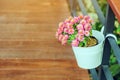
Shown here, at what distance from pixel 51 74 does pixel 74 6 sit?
1165 millimetres

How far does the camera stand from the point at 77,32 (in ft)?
5.36

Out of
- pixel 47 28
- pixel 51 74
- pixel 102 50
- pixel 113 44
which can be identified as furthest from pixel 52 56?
pixel 113 44

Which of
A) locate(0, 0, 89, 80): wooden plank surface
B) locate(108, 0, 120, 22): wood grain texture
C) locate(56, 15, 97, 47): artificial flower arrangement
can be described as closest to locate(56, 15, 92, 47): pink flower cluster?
locate(56, 15, 97, 47): artificial flower arrangement

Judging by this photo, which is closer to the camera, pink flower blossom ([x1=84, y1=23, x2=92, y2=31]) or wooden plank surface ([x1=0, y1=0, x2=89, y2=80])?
pink flower blossom ([x1=84, y1=23, x2=92, y2=31])

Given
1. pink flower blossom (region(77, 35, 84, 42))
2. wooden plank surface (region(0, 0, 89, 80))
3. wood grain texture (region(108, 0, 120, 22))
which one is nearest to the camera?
wood grain texture (region(108, 0, 120, 22))

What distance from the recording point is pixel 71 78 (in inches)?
87.0

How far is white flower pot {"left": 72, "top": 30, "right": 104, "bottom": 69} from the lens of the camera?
1667 mm

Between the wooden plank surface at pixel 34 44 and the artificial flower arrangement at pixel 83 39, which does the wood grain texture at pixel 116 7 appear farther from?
the wooden plank surface at pixel 34 44

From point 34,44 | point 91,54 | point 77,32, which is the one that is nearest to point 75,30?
point 77,32

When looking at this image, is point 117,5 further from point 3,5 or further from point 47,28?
point 3,5

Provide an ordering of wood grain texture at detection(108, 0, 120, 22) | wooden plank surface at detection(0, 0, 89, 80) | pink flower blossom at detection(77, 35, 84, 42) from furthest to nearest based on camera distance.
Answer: wooden plank surface at detection(0, 0, 89, 80) → pink flower blossom at detection(77, 35, 84, 42) → wood grain texture at detection(108, 0, 120, 22)

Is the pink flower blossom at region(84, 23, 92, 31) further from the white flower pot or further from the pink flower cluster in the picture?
the white flower pot

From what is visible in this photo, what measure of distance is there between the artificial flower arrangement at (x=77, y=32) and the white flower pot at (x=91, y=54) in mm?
35

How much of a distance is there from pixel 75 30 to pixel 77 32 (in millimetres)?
17
